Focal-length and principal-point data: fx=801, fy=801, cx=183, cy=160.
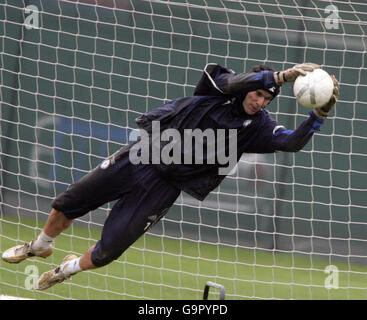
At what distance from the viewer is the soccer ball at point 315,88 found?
15.5 feet

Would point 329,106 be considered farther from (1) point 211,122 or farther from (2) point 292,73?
(1) point 211,122

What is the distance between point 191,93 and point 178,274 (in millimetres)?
1896

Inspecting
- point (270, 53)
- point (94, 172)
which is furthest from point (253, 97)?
point (270, 53)

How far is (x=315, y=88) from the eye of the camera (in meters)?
4.73

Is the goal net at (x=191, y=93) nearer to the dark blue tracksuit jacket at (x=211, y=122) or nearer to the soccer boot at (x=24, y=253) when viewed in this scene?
the soccer boot at (x=24, y=253)

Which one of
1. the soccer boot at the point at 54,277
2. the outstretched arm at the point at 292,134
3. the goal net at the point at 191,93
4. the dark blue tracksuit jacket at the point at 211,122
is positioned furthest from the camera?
the goal net at the point at 191,93

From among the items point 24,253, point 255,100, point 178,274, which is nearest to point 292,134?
point 255,100

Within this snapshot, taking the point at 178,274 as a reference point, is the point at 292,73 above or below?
above

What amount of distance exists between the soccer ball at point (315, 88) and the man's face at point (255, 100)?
0.35 metres

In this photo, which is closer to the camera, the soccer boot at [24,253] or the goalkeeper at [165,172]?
the goalkeeper at [165,172]

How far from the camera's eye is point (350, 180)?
8.19 metres

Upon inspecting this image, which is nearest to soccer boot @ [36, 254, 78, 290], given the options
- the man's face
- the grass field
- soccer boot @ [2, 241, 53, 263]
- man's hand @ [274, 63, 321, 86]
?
soccer boot @ [2, 241, 53, 263]

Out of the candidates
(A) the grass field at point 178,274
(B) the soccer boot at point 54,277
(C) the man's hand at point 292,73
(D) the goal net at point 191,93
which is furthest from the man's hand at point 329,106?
(D) the goal net at point 191,93
